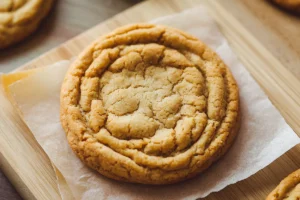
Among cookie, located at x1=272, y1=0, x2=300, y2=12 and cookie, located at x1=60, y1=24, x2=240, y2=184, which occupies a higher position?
cookie, located at x1=60, y1=24, x2=240, y2=184

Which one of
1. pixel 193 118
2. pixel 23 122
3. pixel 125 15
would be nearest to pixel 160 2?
pixel 125 15

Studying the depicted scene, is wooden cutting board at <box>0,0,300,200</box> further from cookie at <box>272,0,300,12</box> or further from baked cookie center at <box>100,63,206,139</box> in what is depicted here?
baked cookie center at <box>100,63,206,139</box>

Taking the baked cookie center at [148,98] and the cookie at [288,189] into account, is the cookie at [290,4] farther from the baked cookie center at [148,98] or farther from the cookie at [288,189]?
the cookie at [288,189]

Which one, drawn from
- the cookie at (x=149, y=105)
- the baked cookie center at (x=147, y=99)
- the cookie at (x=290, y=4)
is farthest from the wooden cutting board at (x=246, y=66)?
the baked cookie center at (x=147, y=99)

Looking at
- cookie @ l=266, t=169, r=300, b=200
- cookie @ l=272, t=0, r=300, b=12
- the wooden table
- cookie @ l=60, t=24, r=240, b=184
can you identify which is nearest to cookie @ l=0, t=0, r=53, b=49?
the wooden table

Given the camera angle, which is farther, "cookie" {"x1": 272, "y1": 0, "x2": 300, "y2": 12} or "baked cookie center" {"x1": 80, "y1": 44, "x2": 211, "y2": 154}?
"cookie" {"x1": 272, "y1": 0, "x2": 300, "y2": 12}

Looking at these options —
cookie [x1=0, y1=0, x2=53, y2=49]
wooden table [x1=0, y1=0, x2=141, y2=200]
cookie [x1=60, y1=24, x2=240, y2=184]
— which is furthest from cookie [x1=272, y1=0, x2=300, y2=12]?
cookie [x1=0, y1=0, x2=53, y2=49]

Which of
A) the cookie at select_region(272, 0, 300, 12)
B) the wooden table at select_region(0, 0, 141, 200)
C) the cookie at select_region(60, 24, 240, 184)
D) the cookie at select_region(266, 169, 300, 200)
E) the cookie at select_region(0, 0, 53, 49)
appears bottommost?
the cookie at select_region(266, 169, 300, 200)
